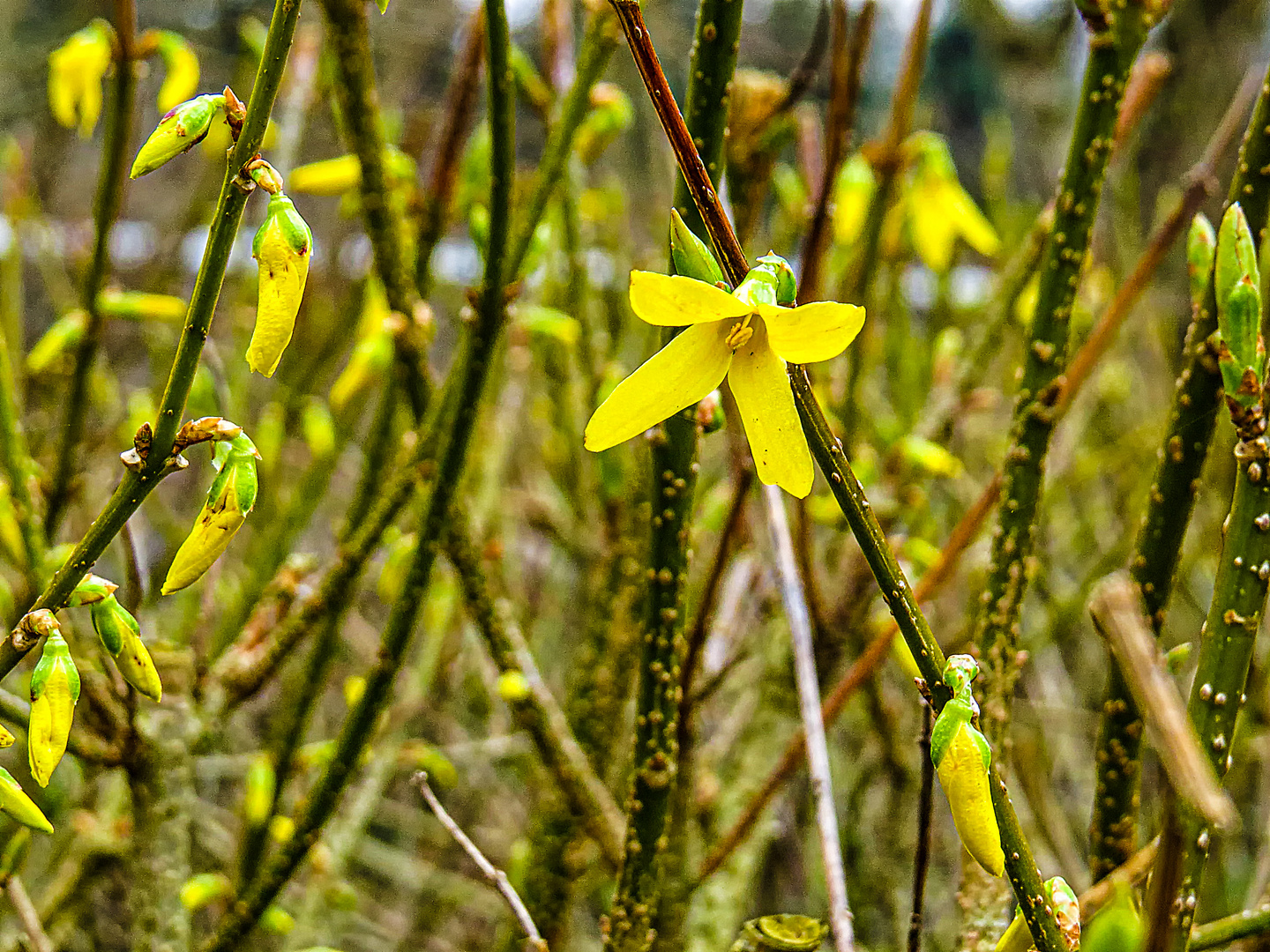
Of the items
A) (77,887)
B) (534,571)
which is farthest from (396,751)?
(534,571)

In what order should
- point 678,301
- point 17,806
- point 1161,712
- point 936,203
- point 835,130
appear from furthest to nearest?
1. point 936,203
2. point 835,130
3. point 17,806
4. point 678,301
5. point 1161,712

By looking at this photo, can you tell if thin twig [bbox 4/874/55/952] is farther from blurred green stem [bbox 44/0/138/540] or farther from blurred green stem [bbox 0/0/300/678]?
blurred green stem [bbox 44/0/138/540]

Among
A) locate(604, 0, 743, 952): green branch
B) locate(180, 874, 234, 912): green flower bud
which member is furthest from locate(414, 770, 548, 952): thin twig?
locate(180, 874, 234, 912): green flower bud

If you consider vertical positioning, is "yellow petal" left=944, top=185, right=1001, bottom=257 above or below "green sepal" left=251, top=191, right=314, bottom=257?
above

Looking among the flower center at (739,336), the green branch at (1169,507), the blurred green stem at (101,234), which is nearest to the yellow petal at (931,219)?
the green branch at (1169,507)

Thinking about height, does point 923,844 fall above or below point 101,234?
below

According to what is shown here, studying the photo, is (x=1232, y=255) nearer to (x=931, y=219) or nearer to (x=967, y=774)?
(x=967, y=774)

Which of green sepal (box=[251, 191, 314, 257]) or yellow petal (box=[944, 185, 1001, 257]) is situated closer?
green sepal (box=[251, 191, 314, 257])

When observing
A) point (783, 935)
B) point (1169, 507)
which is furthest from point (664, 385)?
point (1169, 507)
